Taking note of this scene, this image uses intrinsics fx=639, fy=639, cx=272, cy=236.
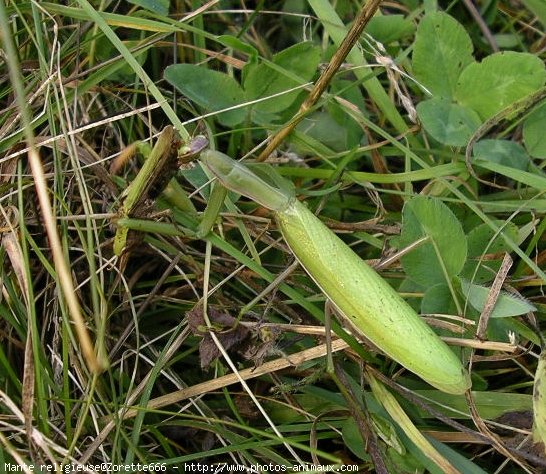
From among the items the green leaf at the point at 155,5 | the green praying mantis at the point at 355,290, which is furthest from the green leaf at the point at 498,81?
the green leaf at the point at 155,5

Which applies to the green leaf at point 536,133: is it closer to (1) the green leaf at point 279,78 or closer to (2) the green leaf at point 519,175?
(2) the green leaf at point 519,175

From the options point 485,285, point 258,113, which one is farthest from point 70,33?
point 485,285

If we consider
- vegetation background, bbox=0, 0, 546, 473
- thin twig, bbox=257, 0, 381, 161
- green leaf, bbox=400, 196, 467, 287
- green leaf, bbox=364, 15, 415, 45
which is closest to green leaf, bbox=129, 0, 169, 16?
vegetation background, bbox=0, 0, 546, 473

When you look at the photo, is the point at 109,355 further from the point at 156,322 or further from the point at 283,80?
the point at 283,80

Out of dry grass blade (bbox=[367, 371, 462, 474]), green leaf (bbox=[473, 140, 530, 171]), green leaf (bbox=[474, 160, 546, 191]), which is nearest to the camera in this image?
dry grass blade (bbox=[367, 371, 462, 474])

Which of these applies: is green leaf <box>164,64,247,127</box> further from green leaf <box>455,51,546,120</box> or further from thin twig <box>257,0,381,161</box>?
green leaf <box>455,51,546,120</box>

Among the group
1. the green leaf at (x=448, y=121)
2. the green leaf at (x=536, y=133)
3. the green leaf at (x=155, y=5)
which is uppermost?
the green leaf at (x=155, y=5)

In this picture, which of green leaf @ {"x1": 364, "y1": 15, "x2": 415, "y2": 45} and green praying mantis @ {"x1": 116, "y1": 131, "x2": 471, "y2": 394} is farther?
green leaf @ {"x1": 364, "y1": 15, "x2": 415, "y2": 45}
